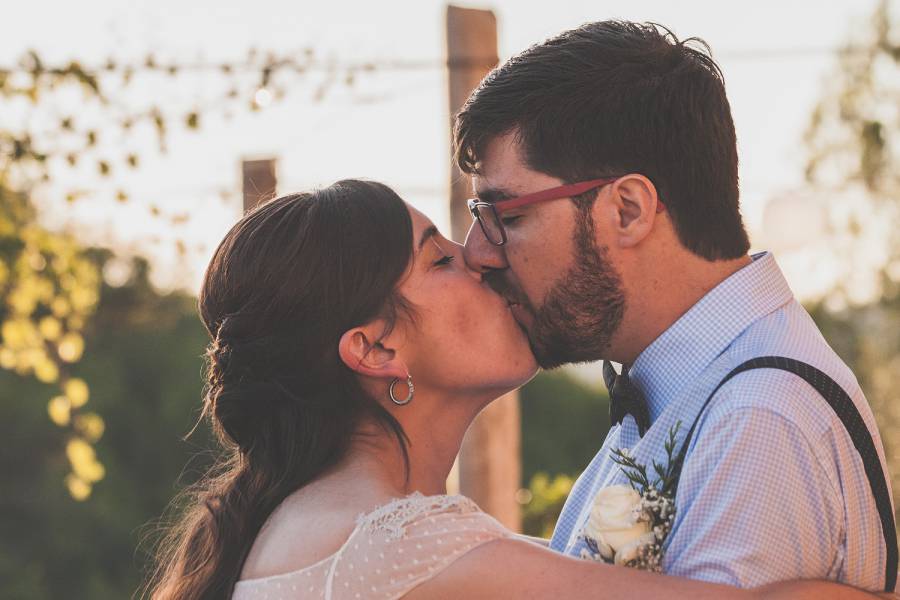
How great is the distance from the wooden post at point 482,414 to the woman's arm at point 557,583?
3362 millimetres

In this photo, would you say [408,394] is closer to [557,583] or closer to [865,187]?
[557,583]

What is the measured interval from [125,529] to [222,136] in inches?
666

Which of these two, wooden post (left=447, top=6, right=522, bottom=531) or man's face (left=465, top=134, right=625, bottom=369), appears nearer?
man's face (left=465, top=134, right=625, bottom=369)

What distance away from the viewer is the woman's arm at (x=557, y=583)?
2.21 metres

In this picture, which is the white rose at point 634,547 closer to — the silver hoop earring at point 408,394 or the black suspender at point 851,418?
the black suspender at point 851,418

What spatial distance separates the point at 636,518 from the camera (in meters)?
2.38

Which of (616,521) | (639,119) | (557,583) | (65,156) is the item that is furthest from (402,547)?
(65,156)

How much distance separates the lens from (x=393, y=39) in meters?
6.63

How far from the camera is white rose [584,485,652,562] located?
7.82 feet

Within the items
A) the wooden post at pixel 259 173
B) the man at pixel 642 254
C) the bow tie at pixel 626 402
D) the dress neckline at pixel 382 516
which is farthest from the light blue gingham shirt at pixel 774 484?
the wooden post at pixel 259 173

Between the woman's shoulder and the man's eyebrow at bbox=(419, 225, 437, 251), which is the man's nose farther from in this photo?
the woman's shoulder

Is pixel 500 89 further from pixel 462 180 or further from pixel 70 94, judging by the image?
pixel 70 94

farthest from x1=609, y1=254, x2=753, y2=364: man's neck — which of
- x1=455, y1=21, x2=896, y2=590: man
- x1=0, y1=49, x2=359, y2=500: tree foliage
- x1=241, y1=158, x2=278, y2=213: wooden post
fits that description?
x1=241, y1=158, x2=278, y2=213: wooden post

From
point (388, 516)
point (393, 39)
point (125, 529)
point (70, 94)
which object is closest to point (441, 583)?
point (388, 516)
